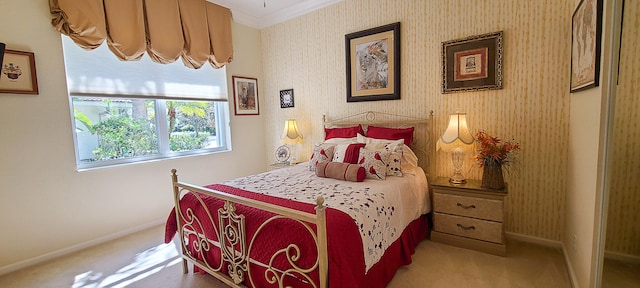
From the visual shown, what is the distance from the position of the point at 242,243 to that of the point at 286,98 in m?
2.89

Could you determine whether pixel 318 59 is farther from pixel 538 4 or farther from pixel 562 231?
pixel 562 231

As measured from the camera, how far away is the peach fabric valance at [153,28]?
8.54 ft

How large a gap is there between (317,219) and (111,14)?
3026 millimetres

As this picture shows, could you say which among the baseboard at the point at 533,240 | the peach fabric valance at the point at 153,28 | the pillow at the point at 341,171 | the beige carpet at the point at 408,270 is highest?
the peach fabric valance at the point at 153,28

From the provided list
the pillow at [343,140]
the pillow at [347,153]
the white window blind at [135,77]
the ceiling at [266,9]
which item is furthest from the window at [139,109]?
the pillow at [347,153]

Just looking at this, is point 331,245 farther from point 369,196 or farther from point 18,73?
point 18,73

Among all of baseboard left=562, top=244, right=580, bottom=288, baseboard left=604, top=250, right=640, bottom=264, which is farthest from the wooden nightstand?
baseboard left=604, top=250, right=640, bottom=264

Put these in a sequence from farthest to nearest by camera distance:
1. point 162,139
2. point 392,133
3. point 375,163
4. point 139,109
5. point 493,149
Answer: point 162,139
point 139,109
point 392,133
point 375,163
point 493,149

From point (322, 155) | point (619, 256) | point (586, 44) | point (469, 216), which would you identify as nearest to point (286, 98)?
point (322, 155)

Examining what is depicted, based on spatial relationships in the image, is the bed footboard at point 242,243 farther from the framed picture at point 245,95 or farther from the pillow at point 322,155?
the framed picture at point 245,95

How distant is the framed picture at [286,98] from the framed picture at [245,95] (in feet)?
1.46

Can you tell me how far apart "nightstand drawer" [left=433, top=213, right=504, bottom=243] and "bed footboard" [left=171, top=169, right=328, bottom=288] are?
5.33 ft

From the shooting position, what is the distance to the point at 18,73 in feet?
7.90

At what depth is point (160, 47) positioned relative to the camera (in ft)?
10.5
